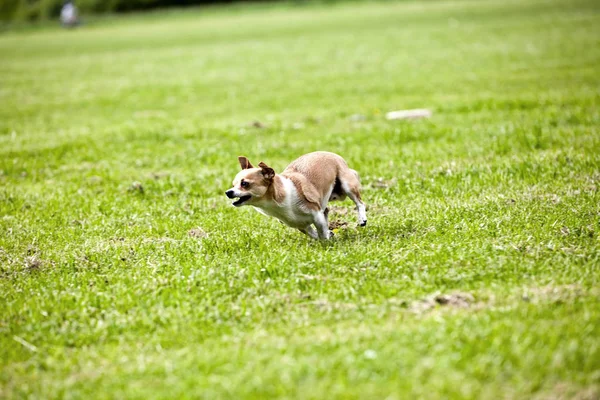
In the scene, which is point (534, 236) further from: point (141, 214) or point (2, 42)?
point (2, 42)

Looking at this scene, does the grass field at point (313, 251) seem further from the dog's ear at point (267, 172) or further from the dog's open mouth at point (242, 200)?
the dog's ear at point (267, 172)

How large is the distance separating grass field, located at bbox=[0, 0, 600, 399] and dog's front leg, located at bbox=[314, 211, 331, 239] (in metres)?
0.12

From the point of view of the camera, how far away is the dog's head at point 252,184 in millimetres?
6332

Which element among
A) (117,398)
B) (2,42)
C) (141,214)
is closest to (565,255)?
(117,398)

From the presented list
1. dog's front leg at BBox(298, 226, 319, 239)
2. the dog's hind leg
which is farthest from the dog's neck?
the dog's hind leg

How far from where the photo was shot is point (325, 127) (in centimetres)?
1272

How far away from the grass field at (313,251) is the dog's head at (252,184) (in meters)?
0.56

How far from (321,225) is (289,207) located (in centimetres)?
39

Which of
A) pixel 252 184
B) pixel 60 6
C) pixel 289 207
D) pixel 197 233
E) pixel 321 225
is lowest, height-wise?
pixel 197 233

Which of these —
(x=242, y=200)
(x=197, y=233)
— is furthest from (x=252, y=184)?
(x=197, y=233)

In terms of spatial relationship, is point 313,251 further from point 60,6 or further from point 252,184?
point 60,6

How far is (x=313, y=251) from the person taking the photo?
6559 mm

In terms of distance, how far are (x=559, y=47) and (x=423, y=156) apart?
1366cm

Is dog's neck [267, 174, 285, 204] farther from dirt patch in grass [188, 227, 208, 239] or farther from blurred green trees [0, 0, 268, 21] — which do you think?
blurred green trees [0, 0, 268, 21]
